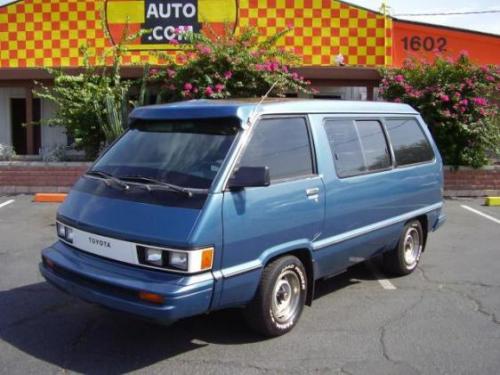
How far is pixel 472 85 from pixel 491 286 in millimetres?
7439

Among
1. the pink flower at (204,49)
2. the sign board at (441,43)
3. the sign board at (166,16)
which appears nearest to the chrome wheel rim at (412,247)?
the pink flower at (204,49)

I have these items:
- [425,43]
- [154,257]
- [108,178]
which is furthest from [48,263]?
[425,43]

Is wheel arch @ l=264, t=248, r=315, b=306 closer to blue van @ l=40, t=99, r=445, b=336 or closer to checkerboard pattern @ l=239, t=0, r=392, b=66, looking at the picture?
blue van @ l=40, t=99, r=445, b=336

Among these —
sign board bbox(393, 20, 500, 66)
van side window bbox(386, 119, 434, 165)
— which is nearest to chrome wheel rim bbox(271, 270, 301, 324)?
van side window bbox(386, 119, 434, 165)

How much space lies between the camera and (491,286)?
5871 mm

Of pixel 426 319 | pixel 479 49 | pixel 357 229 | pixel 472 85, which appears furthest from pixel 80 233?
pixel 479 49

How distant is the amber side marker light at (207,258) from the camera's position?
3639mm

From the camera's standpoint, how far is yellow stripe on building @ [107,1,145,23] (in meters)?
14.5

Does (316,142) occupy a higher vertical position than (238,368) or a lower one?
higher

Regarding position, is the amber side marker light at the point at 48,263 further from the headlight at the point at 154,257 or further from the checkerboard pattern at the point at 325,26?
the checkerboard pattern at the point at 325,26

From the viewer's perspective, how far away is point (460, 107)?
12195mm

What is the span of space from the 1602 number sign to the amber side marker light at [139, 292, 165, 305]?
43.0 feet

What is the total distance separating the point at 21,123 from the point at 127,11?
5014mm

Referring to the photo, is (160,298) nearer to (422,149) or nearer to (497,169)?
(422,149)
